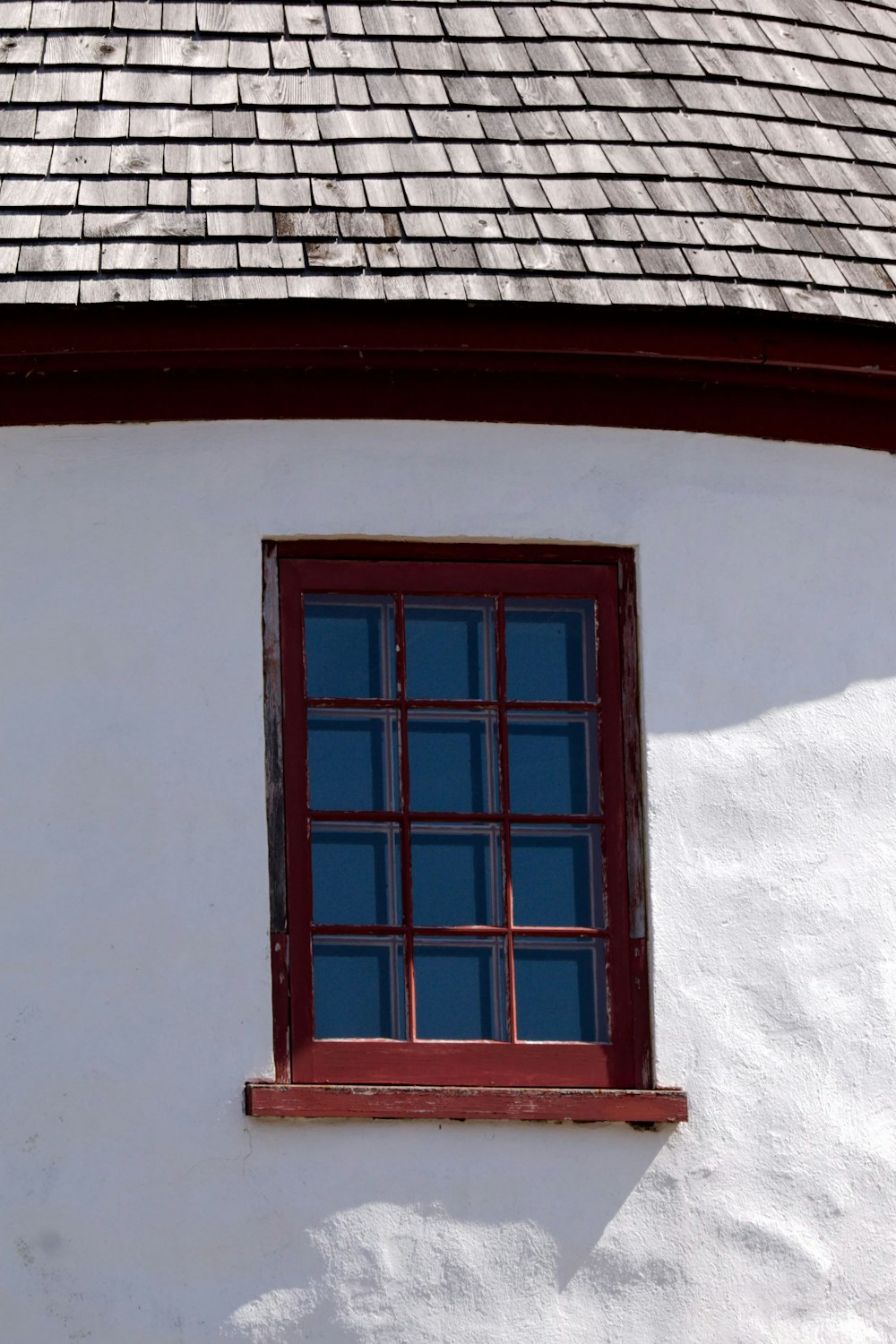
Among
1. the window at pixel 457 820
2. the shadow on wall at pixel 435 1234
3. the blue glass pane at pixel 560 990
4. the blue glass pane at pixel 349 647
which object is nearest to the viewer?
the shadow on wall at pixel 435 1234

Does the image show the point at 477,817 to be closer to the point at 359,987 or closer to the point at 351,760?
the point at 351,760

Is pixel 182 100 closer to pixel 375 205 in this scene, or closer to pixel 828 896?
pixel 375 205

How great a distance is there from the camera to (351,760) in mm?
7473

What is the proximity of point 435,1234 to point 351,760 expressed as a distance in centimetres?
135

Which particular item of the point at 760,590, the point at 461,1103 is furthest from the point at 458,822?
the point at 760,590

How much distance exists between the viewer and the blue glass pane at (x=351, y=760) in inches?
293

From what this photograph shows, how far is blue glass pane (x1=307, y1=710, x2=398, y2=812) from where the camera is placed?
7441mm

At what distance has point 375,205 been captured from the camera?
7.50 m

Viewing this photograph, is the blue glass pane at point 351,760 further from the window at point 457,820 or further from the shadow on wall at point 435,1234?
the shadow on wall at point 435,1234

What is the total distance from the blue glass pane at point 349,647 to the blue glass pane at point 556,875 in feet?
1.95

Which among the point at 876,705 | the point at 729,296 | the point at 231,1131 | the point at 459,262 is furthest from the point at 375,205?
the point at 231,1131

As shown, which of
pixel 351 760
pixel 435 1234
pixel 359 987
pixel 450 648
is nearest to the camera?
pixel 435 1234

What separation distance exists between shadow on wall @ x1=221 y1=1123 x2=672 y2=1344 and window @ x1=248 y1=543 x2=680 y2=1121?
0.64 feet

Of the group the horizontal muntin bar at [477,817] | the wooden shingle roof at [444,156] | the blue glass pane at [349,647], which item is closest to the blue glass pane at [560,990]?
the horizontal muntin bar at [477,817]
